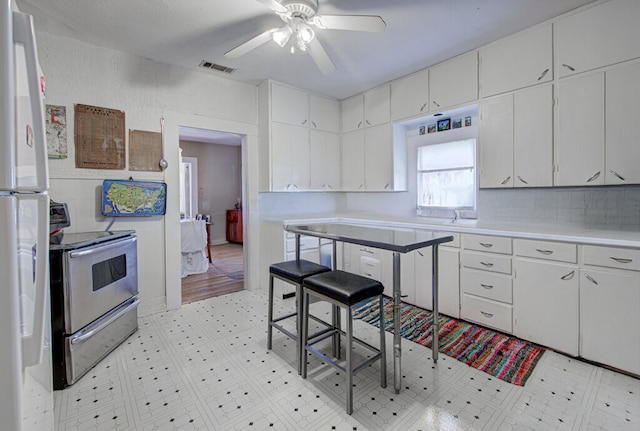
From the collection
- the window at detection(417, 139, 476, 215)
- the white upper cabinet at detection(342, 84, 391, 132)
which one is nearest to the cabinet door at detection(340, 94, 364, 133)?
the white upper cabinet at detection(342, 84, 391, 132)

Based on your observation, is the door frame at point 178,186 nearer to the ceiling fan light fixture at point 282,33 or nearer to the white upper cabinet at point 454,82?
the ceiling fan light fixture at point 282,33

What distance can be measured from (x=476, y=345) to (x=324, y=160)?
2906mm

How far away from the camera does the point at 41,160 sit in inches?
33.8

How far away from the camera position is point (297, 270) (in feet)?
7.16

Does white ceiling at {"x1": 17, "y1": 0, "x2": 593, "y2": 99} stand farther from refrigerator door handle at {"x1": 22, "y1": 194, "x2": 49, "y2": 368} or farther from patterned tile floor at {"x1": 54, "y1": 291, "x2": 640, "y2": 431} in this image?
patterned tile floor at {"x1": 54, "y1": 291, "x2": 640, "y2": 431}

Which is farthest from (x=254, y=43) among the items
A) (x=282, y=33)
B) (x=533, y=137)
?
(x=533, y=137)

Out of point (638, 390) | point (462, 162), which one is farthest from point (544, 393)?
point (462, 162)

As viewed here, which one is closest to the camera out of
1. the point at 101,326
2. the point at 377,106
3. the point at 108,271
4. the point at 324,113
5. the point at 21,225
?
the point at 21,225

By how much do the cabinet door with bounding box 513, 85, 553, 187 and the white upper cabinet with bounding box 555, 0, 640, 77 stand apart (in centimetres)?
24

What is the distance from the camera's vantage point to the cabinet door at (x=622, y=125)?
2.15 metres

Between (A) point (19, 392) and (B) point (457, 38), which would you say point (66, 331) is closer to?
(A) point (19, 392)

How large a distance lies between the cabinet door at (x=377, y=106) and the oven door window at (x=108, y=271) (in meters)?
3.24

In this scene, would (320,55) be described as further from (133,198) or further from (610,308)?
(610,308)

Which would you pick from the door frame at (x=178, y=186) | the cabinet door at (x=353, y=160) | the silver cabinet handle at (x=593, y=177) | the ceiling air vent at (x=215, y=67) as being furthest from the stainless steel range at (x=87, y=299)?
the silver cabinet handle at (x=593, y=177)
